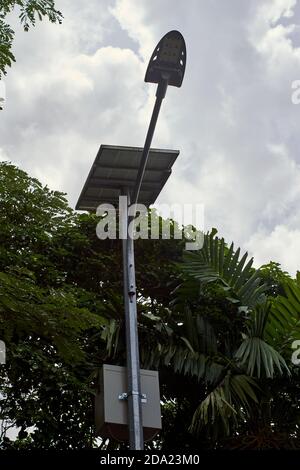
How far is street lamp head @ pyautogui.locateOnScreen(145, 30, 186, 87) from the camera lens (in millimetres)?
5629

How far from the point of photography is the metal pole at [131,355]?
16.2 feet

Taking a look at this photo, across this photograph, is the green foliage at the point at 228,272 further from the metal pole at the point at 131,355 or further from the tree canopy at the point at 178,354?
the metal pole at the point at 131,355

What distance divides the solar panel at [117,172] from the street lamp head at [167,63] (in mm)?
809

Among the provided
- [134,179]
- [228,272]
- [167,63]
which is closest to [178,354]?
[228,272]

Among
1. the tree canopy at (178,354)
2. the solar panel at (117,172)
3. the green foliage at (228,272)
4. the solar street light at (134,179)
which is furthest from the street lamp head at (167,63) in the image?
the green foliage at (228,272)

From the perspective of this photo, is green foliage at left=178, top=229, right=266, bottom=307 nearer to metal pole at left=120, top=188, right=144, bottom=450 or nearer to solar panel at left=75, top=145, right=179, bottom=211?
solar panel at left=75, top=145, right=179, bottom=211

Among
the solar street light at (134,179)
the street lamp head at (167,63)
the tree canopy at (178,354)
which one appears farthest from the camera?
the tree canopy at (178,354)

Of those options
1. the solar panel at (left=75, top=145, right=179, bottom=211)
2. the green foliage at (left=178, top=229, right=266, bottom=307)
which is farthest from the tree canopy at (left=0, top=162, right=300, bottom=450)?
the solar panel at (left=75, top=145, right=179, bottom=211)

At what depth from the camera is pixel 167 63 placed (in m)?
5.67

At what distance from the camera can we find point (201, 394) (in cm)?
916

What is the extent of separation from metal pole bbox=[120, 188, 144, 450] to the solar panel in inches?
12.1

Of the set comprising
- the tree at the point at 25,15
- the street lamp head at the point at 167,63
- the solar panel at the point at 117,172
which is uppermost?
the tree at the point at 25,15
